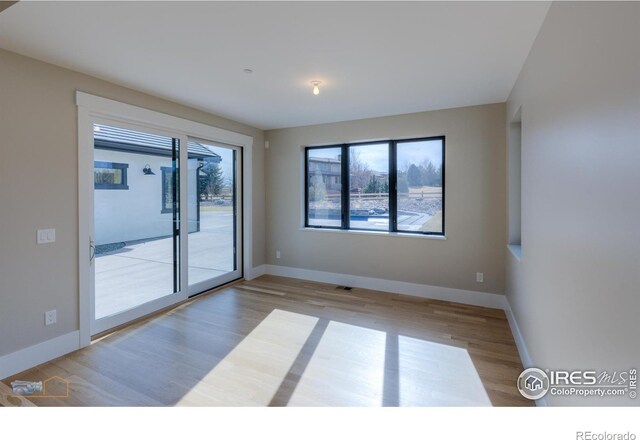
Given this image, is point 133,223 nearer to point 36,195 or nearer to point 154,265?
point 154,265

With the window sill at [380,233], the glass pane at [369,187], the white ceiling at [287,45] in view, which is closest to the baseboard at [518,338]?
the window sill at [380,233]

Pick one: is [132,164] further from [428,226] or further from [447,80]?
[428,226]

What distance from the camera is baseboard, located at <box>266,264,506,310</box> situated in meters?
3.91

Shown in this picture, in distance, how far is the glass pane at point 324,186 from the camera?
4996 mm

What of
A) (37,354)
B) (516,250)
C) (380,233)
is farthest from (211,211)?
(516,250)

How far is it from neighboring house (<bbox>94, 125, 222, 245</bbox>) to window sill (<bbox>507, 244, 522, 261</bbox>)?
3.89 m

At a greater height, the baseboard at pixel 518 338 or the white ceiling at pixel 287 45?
the white ceiling at pixel 287 45

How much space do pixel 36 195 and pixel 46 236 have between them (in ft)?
1.18

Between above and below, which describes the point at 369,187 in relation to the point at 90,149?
below

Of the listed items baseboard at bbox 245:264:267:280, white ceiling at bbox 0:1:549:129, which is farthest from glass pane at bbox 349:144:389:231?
baseboard at bbox 245:264:267:280

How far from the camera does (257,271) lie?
5301mm

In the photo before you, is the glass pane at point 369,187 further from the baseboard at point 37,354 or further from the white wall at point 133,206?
the baseboard at point 37,354

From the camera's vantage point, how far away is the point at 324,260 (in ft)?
16.4

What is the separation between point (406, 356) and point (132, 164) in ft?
11.6
